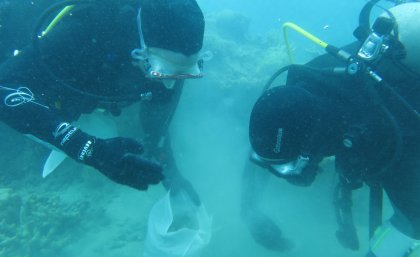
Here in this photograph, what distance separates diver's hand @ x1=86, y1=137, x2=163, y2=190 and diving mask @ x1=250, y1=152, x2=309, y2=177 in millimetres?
923

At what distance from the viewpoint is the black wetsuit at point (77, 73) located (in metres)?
2.76

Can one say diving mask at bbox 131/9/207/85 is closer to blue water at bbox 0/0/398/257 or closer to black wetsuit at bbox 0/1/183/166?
black wetsuit at bbox 0/1/183/166

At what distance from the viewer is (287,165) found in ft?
8.63

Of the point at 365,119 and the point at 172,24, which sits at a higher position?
the point at 172,24

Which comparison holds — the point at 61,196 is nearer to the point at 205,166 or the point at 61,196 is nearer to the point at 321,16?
the point at 205,166

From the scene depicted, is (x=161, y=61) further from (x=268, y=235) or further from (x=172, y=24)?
(x=268, y=235)

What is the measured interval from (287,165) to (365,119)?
71cm

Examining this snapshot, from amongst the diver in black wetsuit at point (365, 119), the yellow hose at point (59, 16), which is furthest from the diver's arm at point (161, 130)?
the diver in black wetsuit at point (365, 119)

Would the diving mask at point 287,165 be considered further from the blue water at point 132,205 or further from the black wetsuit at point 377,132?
the blue water at point 132,205

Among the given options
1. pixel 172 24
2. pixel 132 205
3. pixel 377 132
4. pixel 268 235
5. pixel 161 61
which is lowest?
pixel 132 205

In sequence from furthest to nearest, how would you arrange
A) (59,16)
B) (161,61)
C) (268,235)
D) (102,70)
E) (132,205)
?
(132,205), (268,235), (102,70), (59,16), (161,61)

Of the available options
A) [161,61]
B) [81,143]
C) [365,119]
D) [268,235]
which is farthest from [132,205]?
[365,119]

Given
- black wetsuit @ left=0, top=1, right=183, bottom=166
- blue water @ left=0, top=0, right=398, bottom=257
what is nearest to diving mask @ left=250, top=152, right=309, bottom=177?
black wetsuit @ left=0, top=1, right=183, bottom=166

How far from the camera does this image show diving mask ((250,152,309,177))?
8.34 feet
